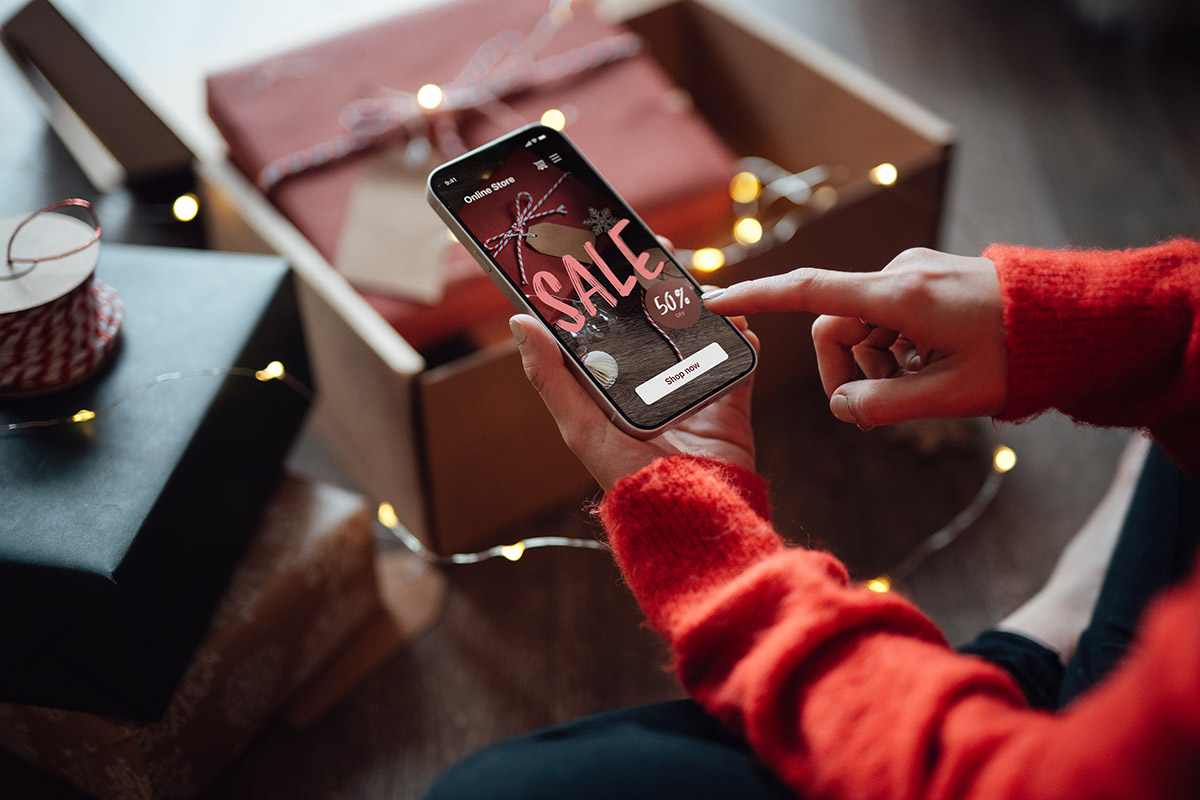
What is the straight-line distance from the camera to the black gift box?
55cm

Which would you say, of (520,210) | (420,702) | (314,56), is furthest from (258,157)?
(420,702)

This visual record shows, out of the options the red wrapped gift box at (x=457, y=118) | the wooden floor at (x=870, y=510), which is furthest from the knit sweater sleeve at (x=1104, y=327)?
the red wrapped gift box at (x=457, y=118)

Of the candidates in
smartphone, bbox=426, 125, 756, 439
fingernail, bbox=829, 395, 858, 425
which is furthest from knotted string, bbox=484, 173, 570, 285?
fingernail, bbox=829, 395, 858, 425

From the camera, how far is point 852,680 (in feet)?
1.32

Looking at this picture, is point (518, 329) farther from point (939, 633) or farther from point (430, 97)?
point (430, 97)

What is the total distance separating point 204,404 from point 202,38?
1.20m

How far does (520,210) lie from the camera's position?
58cm

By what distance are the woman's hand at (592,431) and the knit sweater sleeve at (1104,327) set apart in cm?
20

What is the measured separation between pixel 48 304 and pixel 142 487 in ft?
0.47

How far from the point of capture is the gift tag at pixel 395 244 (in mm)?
895

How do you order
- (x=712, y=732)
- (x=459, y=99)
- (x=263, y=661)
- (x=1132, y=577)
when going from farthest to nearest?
(x=459, y=99)
(x=263, y=661)
(x=1132, y=577)
(x=712, y=732)

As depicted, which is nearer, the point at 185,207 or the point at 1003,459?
the point at 185,207

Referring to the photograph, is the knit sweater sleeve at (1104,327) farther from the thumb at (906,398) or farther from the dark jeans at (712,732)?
the dark jeans at (712,732)

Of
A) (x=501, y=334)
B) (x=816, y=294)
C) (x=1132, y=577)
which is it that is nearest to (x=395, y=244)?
(x=501, y=334)
